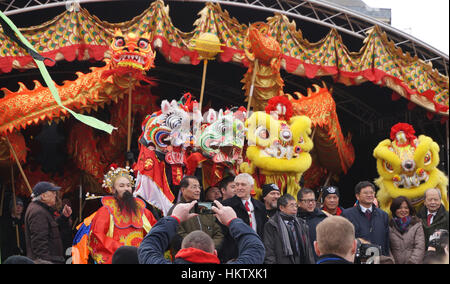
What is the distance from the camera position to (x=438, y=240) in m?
5.41

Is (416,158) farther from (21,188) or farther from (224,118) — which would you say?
(21,188)

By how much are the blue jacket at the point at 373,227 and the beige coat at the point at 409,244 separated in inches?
3.7

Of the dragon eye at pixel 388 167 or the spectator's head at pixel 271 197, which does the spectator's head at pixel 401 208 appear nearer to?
the spectator's head at pixel 271 197

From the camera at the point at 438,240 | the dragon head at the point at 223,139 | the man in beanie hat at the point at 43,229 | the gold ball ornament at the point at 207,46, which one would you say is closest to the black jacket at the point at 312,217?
the camera at the point at 438,240

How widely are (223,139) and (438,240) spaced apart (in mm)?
2927

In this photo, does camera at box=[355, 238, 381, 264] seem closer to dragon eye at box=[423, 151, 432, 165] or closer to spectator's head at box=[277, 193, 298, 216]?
spectator's head at box=[277, 193, 298, 216]

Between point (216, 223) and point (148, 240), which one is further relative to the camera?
point (216, 223)

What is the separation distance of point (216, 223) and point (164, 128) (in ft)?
10.5

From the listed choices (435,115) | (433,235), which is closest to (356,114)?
(435,115)

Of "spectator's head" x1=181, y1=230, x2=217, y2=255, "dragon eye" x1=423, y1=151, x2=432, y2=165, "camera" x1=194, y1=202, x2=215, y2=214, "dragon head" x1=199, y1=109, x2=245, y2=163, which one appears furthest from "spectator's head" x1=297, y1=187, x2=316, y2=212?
"dragon eye" x1=423, y1=151, x2=432, y2=165

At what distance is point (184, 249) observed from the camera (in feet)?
10.4

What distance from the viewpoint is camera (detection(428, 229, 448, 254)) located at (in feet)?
16.8

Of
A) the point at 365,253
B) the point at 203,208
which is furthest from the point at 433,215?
the point at 203,208

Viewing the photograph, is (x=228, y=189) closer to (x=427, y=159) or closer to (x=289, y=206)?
(x=289, y=206)
